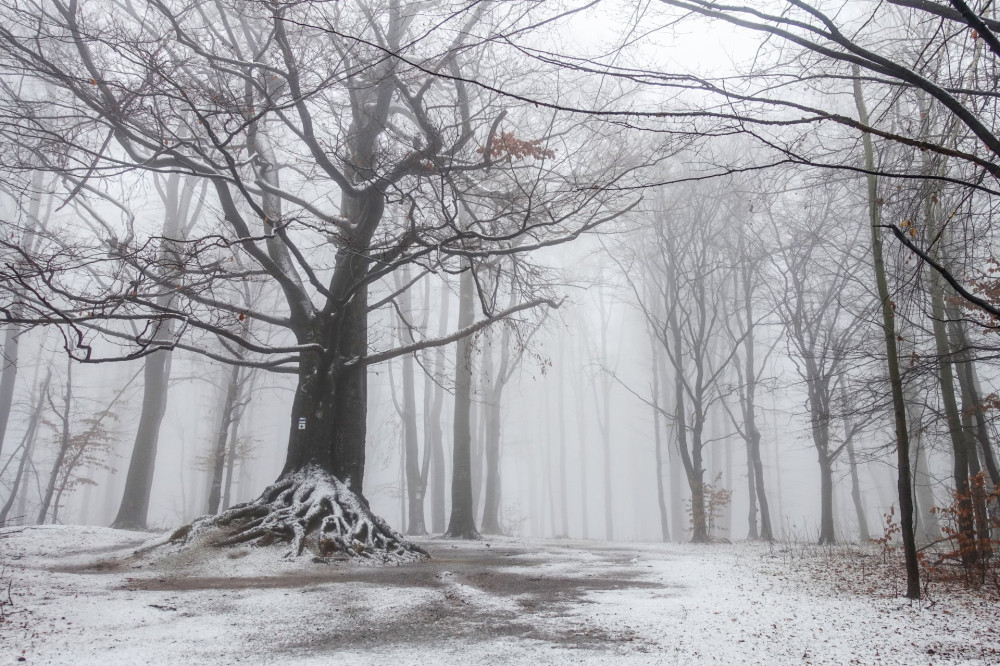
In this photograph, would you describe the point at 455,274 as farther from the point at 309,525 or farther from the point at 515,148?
the point at 309,525

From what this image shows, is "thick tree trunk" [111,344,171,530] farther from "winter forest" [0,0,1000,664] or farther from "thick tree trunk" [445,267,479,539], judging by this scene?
"thick tree trunk" [445,267,479,539]

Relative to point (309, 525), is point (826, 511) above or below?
below

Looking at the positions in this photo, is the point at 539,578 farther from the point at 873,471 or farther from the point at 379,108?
the point at 873,471

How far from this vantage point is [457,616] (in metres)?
4.08

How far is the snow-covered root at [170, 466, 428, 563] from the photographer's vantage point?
22.4ft

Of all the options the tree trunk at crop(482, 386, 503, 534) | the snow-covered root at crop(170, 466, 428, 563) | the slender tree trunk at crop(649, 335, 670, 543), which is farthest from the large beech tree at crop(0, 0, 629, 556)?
the slender tree trunk at crop(649, 335, 670, 543)

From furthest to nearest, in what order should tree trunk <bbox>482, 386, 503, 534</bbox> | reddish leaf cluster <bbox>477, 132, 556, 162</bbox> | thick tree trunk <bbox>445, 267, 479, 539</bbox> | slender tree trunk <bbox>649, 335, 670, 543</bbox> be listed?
slender tree trunk <bbox>649, 335, 670, 543</bbox> < tree trunk <bbox>482, 386, 503, 534</bbox> < thick tree trunk <bbox>445, 267, 479, 539</bbox> < reddish leaf cluster <bbox>477, 132, 556, 162</bbox>

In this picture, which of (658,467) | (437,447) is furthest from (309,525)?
(658,467)

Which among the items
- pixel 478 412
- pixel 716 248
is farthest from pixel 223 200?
pixel 478 412

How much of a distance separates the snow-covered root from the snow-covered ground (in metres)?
0.39

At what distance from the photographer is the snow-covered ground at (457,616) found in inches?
127

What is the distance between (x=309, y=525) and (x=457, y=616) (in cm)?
372

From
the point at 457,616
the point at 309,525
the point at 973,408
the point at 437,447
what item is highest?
the point at 973,408

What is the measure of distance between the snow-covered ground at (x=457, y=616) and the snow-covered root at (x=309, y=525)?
1.27 feet
